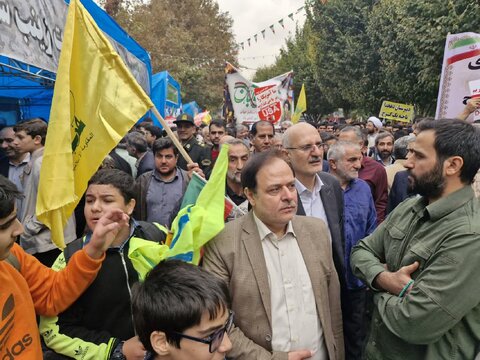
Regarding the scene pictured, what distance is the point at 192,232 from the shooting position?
212 cm

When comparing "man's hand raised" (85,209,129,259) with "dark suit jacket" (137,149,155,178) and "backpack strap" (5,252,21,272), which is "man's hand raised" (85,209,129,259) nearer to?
"backpack strap" (5,252,21,272)

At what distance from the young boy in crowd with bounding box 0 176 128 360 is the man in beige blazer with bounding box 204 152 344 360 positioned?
567 mm

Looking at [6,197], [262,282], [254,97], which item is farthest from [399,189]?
[254,97]

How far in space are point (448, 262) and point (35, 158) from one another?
374 cm

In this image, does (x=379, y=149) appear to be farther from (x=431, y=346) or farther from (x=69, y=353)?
(x=69, y=353)

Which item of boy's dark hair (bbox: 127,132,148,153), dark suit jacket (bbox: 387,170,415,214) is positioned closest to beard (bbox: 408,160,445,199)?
dark suit jacket (bbox: 387,170,415,214)

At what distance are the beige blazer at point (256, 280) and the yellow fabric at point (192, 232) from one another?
12cm

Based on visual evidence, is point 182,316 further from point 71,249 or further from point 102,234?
point 71,249

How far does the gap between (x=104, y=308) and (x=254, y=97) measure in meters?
10.2

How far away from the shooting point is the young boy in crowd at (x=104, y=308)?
2.00 meters

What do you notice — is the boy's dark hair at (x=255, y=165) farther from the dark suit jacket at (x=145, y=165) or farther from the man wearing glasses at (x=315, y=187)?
the dark suit jacket at (x=145, y=165)

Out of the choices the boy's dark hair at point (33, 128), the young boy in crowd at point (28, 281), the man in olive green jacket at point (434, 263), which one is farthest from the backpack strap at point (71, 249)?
the boy's dark hair at point (33, 128)

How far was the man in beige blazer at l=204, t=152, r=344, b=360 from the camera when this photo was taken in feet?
7.23

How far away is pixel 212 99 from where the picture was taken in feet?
116
